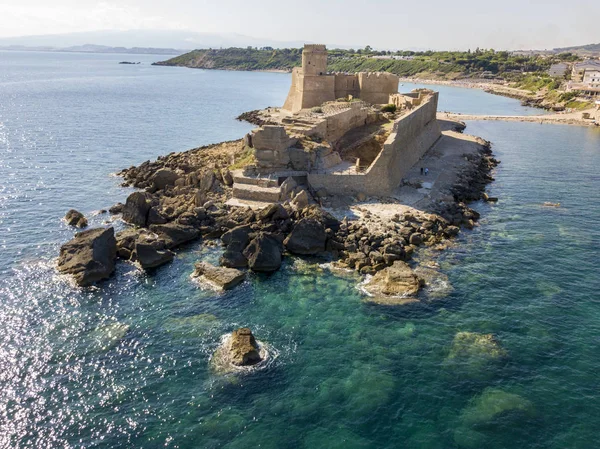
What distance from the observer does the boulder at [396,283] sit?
2330cm

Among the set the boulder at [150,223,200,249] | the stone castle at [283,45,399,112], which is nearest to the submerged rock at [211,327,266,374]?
the boulder at [150,223,200,249]

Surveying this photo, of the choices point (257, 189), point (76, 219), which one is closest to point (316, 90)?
point (257, 189)

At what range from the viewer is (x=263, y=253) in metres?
26.1

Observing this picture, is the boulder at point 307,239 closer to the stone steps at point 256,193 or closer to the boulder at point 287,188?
the boulder at point 287,188

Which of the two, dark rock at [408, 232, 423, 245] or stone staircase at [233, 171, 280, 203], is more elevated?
Answer: stone staircase at [233, 171, 280, 203]

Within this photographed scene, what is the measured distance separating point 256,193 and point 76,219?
39.4ft

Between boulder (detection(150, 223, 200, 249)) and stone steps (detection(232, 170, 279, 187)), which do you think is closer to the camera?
boulder (detection(150, 223, 200, 249))

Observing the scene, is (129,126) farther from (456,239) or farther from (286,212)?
(456,239)

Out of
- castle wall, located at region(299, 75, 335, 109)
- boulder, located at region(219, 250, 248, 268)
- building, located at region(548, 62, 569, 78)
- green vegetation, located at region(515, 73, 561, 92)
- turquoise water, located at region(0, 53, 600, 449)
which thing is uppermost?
building, located at region(548, 62, 569, 78)

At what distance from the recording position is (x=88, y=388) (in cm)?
1730

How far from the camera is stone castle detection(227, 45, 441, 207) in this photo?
34.7m

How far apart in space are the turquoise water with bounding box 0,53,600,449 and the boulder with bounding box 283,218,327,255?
886mm

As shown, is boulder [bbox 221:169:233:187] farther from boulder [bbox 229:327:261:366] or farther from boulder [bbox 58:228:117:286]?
boulder [bbox 229:327:261:366]

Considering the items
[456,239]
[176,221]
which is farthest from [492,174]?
[176,221]
